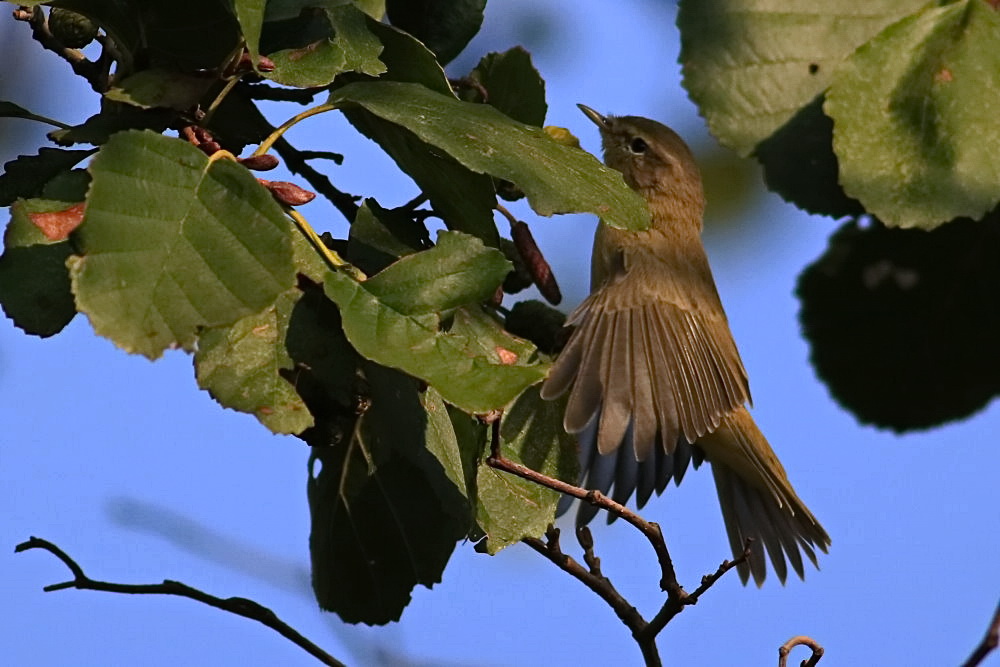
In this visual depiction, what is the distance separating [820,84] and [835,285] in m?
0.41

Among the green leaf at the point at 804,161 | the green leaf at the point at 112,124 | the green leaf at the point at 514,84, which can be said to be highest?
the green leaf at the point at 514,84

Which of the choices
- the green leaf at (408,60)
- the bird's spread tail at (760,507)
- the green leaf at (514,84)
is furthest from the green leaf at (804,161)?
the bird's spread tail at (760,507)

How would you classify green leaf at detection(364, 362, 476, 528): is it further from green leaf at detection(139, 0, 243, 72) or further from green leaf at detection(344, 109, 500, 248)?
green leaf at detection(139, 0, 243, 72)

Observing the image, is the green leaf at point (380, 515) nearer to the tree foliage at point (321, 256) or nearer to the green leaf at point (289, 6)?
the tree foliage at point (321, 256)

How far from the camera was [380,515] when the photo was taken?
221 cm

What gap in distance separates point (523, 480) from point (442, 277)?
20.6 inches

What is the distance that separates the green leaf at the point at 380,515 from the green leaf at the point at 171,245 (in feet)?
1.22

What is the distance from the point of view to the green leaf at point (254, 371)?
70.6 inches

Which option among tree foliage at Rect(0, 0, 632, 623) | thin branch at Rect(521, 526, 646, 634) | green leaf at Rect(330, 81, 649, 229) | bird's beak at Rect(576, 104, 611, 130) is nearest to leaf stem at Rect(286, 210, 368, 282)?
tree foliage at Rect(0, 0, 632, 623)

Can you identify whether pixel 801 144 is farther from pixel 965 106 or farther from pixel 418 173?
pixel 418 173

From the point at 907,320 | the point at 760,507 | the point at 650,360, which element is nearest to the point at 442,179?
the point at 907,320

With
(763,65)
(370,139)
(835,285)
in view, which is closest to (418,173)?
(370,139)

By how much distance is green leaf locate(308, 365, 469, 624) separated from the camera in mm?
2004

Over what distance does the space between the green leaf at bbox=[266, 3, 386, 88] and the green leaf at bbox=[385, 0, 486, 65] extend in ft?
1.48
